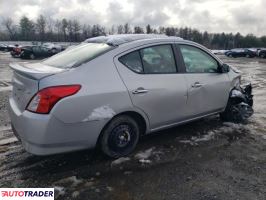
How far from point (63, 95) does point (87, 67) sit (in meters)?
0.52

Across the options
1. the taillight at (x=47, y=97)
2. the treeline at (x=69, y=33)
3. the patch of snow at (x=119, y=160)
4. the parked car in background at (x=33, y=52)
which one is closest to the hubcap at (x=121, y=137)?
the patch of snow at (x=119, y=160)

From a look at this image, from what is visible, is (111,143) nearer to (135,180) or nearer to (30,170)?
(135,180)

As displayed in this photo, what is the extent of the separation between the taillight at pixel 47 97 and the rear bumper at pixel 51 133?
0.07m

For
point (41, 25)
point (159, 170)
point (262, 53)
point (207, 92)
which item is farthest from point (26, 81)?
point (41, 25)

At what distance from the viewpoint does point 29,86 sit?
3.45 meters

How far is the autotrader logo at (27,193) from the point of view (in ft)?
10.3

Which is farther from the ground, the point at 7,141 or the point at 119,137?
the point at 119,137

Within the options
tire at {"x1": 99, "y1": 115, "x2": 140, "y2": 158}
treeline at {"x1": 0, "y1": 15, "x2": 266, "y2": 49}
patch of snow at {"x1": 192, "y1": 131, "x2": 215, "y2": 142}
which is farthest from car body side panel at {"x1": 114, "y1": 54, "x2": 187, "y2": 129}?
treeline at {"x1": 0, "y1": 15, "x2": 266, "y2": 49}

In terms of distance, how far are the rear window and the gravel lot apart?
4.31 ft

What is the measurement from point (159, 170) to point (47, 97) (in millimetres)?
1687

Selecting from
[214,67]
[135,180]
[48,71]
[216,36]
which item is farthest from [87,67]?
[216,36]

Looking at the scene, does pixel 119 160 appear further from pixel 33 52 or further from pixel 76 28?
pixel 76 28

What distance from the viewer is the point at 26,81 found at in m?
3.53

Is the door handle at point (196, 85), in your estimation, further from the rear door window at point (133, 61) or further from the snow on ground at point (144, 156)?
the snow on ground at point (144, 156)
